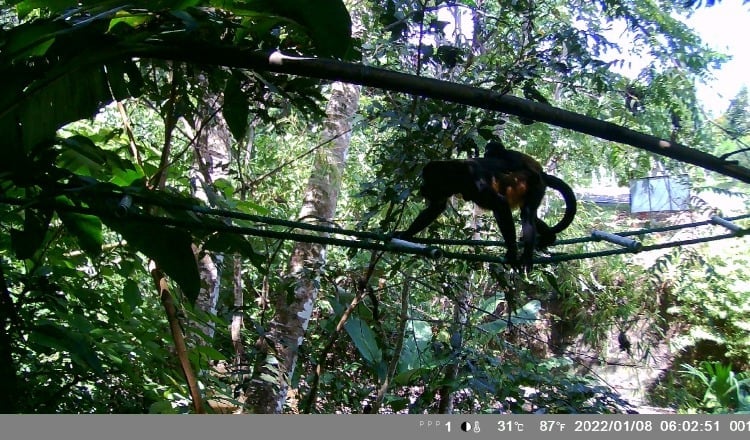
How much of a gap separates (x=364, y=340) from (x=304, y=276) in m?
0.86

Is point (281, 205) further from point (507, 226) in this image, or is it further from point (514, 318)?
point (507, 226)

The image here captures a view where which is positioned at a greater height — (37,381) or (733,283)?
(733,283)

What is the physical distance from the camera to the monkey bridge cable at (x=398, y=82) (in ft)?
3.53

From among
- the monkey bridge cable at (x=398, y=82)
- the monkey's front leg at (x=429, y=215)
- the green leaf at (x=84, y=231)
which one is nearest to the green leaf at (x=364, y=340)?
the monkey's front leg at (x=429, y=215)

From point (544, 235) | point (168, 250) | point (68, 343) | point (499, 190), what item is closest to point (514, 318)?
point (544, 235)

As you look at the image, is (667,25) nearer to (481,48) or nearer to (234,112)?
(481,48)

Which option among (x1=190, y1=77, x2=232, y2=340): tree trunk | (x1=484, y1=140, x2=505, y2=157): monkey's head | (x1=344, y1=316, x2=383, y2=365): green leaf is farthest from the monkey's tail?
(x1=190, y1=77, x2=232, y2=340): tree trunk

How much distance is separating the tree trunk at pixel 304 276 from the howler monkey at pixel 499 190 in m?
0.54

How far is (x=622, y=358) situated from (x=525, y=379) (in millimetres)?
5950

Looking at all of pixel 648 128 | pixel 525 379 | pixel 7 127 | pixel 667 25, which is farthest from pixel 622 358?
pixel 7 127

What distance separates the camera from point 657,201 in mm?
7129

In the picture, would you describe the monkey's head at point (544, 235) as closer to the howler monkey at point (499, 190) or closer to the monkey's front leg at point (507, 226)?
the howler monkey at point (499, 190)

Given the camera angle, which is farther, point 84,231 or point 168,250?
point 84,231

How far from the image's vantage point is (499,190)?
9.20 feet
